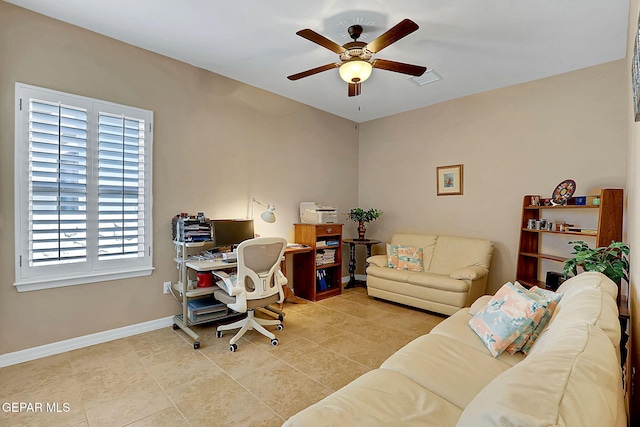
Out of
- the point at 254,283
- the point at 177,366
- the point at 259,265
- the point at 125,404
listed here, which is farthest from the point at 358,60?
the point at 125,404

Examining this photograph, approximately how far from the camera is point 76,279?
278 centimetres

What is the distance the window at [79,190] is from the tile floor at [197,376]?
0.77 meters

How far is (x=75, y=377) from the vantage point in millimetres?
2344

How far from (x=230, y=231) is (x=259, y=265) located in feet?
2.64

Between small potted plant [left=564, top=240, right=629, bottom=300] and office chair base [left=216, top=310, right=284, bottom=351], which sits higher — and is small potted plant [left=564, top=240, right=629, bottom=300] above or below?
above

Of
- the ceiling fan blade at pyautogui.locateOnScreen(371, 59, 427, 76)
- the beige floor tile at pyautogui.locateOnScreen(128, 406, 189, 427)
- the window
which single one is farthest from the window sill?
the ceiling fan blade at pyautogui.locateOnScreen(371, 59, 427, 76)

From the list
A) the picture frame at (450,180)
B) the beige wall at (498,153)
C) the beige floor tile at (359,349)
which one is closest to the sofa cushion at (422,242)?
the beige wall at (498,153)

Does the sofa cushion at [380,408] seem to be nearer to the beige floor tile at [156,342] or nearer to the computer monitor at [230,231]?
the beige floor tile at [156,342]

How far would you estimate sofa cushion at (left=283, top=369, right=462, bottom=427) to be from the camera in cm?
117

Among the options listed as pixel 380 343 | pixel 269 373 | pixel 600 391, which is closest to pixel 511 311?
pixel 600 391

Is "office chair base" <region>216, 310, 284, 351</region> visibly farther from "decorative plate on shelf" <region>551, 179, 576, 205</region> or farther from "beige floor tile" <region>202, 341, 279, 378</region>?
"decorative plate on shelf" <region>551, 179, 576, 205</region>

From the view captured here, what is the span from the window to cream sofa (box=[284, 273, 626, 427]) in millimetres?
2643

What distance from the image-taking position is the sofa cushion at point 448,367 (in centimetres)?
145

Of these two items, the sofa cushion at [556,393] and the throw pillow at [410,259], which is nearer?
the sofa cushion at [556,393]
